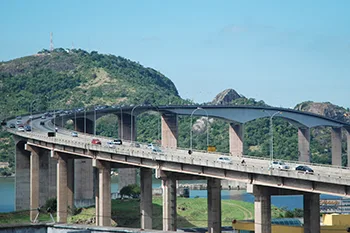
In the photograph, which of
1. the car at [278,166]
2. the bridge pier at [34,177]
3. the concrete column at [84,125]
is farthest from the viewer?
the concrete column at [84,125]

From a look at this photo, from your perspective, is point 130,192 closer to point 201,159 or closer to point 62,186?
point 62,186

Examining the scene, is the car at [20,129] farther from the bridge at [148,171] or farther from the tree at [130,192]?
the tree at [130,192]

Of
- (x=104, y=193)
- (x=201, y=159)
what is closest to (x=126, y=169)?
(x=104, y=193)

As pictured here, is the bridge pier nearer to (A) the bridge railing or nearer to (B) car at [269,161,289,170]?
(A) the bridge railing

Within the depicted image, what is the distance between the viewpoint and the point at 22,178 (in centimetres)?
14125

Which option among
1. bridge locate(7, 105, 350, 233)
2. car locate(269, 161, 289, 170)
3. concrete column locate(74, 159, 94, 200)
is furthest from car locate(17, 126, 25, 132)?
car locate(269, 161, 289, 170)

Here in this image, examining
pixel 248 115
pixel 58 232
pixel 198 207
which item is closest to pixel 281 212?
pixel 198 207

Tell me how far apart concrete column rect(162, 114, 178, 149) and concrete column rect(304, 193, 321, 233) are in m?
94.9

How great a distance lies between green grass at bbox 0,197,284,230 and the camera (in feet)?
402

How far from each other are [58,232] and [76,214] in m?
74.2

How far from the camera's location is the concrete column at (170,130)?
174163 mm

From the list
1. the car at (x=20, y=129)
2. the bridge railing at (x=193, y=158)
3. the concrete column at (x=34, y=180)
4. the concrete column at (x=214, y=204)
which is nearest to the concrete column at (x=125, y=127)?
the car at (x=20, y=129)

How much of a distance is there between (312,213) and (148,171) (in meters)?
33.1

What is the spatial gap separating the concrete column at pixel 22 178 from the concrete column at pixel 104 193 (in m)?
28.3
